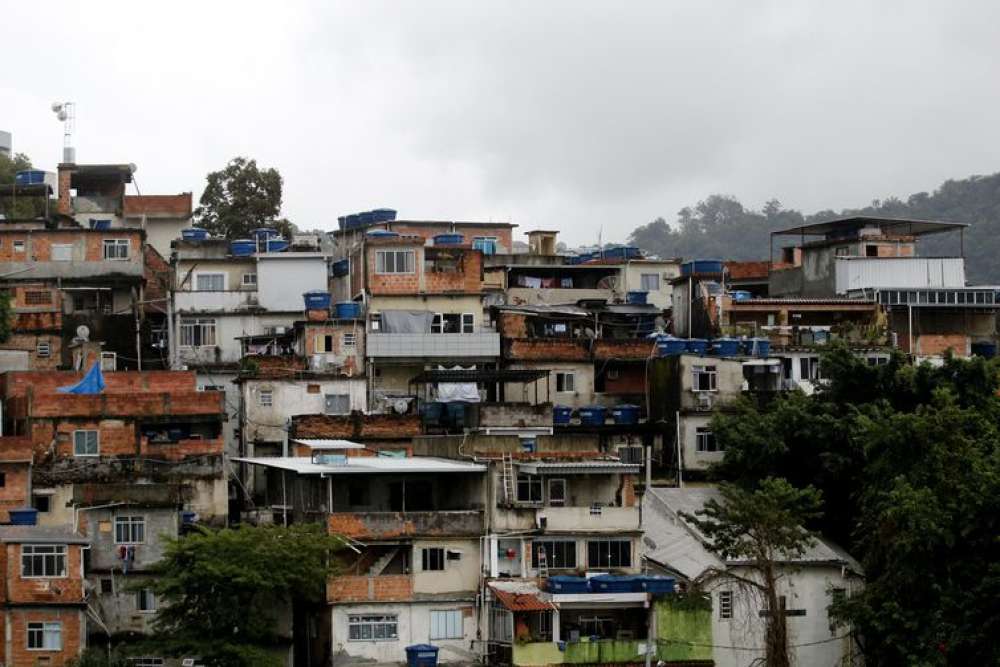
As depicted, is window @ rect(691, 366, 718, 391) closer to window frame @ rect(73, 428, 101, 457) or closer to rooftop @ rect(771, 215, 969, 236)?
rooftop @ rect(771, 215, 969, 236)

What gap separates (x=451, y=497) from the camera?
50.8m

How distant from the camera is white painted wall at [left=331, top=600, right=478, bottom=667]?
156ft

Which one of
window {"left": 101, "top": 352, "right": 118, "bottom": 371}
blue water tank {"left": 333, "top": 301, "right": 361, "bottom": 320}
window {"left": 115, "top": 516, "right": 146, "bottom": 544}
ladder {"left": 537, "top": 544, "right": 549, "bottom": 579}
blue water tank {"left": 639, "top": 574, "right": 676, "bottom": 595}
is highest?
blue water tank {"left": 333, "top": 301, "right": 361, "bottom": 320}

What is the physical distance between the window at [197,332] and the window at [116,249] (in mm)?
4724

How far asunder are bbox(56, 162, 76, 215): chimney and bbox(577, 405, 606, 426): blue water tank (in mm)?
24833

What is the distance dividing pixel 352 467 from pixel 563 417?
1131 centimetres

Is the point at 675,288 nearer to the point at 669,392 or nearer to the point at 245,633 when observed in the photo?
the point at 669,392

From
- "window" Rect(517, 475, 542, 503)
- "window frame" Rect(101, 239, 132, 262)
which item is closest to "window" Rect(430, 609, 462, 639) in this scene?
"window" Rect(517, 475, 542, 503)

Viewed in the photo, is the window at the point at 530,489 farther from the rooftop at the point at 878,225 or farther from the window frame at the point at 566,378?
the rooftop at the point at 878,225

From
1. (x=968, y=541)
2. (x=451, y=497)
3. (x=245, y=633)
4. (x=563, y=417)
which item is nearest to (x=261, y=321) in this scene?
(x=563, y=417)

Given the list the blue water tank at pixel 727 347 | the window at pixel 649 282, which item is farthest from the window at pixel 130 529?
the window at pixel 649 282

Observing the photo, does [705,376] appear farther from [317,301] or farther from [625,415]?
[317,301]

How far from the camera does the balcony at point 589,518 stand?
161ft

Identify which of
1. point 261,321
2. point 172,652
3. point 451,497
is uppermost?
point 261,321
